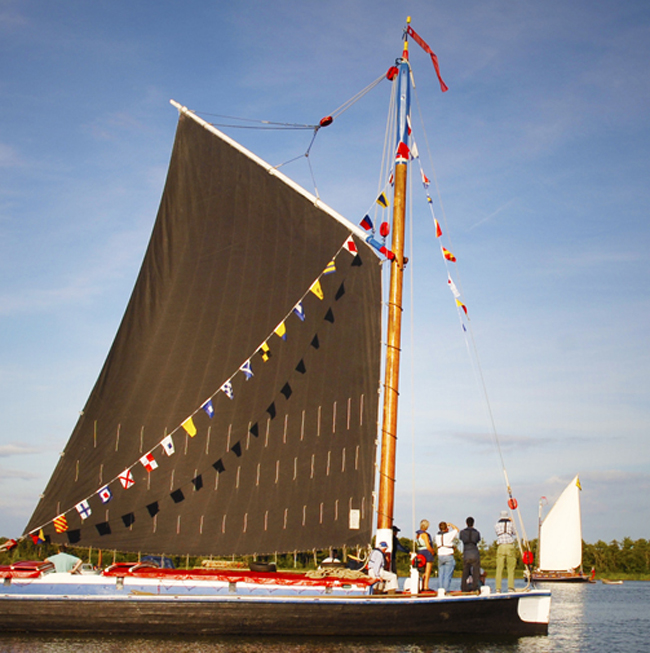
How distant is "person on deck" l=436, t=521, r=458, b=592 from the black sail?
2.61 meters

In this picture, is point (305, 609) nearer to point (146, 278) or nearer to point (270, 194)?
point (146, 278)

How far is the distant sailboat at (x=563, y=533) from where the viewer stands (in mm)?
54625

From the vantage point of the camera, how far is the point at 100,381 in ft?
64.0

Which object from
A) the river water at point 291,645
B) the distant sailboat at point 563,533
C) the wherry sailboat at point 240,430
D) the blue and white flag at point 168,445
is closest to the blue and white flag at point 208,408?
the wherry sailboat at point 240,430

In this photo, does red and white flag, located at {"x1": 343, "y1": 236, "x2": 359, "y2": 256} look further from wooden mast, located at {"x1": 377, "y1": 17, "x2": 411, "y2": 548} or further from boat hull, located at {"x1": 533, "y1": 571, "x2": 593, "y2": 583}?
boat hull, located at {"x1": 533, "y1": 571, "x2": 593, "y2": 583}

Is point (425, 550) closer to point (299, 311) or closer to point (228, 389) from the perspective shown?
point (228, 389)

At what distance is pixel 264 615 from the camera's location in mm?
15883

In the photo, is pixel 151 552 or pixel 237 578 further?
pixel 151 552

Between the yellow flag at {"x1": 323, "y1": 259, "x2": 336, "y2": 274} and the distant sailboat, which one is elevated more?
the yellow flag at {"x1": 323, "y1": 259, "x2": 336, "y2": 274}

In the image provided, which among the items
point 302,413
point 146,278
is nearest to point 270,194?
point 146,278

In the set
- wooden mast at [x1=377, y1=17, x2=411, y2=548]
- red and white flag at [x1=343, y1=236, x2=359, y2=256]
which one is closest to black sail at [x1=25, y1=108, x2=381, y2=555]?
red and white flag at [x1=343, y1=236, x2=359, y2=256]

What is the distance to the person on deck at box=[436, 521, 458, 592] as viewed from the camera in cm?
1664

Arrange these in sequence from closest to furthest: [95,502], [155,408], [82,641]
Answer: [82,641] < [95,502] < [155,408]

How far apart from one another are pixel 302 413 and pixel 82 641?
7.47 m
